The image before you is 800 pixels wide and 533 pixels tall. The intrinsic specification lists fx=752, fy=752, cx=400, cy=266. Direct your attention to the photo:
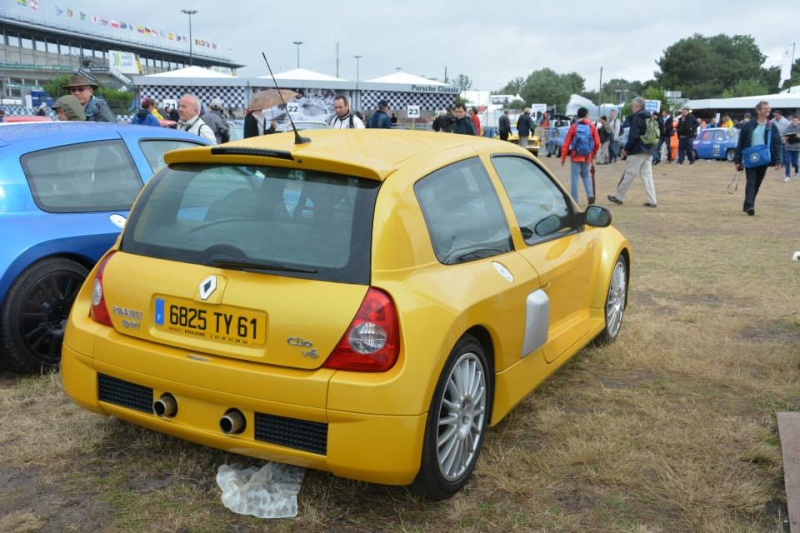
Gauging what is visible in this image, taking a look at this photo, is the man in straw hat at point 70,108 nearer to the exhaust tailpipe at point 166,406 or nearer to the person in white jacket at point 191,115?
the person in white jacket at point 191,115

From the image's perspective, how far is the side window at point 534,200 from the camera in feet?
12.7

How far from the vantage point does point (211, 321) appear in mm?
2865

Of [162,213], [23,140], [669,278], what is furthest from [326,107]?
[162,213]

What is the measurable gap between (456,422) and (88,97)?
8.21 m

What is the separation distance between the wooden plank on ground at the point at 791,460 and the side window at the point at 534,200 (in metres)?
1.47

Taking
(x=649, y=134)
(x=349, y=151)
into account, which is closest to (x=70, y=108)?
(x=349, y=151)

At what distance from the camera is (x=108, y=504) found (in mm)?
2996

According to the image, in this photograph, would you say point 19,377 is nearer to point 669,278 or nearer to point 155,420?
point 155,420

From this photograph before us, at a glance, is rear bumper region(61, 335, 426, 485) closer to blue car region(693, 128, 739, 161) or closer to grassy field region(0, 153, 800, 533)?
grassy field region(0, 153, 800, 533)

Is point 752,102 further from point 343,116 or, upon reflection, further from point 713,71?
point 713,71

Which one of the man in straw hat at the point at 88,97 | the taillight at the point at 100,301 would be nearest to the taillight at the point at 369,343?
the taillight at the point at 100,301

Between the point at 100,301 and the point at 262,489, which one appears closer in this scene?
the point at 262,489

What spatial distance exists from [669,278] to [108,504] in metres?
5.98

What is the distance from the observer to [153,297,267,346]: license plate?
279 centimetres
